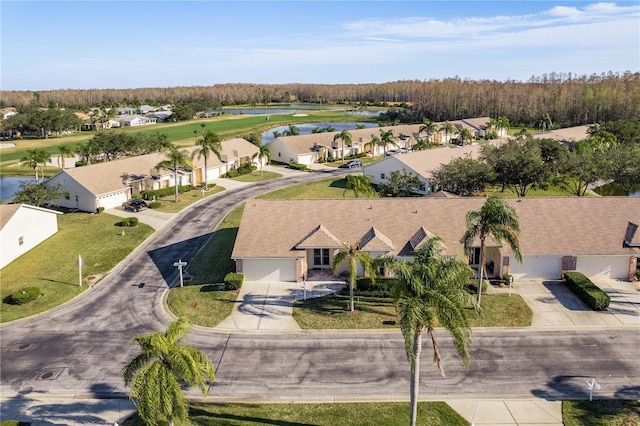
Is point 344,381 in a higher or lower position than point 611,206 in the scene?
lower

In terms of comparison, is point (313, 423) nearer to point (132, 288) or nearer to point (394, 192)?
point (132, 288)

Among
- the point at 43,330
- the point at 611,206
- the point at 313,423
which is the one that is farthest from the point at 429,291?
the point at 611,206

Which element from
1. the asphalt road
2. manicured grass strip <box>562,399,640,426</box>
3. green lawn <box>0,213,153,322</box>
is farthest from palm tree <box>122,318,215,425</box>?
green lawn <box>0,213,153,322</box>

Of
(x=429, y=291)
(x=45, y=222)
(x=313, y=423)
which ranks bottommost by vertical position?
(x=313, y=423)

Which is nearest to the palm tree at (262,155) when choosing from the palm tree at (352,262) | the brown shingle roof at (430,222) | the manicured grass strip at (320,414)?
the brown shingle roof at (430,222)


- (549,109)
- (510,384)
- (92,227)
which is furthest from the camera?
(549,109)

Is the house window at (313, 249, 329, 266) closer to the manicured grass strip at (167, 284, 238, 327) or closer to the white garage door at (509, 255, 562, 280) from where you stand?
the manicured grass strip at (167, 284, 238, 327)

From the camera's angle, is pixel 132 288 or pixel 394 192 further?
pixel 394 192
